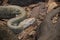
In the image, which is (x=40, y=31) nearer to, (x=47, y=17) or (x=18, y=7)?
(x=47, y=17)

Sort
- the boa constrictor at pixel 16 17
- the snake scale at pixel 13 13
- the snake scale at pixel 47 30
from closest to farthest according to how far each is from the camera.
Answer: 1. the snake scale at pixel 47 30
2. the boa constrictor at pixel 16 17
3. the snake scale at pixel 13 13

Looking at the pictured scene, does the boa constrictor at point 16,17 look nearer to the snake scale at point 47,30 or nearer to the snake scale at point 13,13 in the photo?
the snake scale at point 13,13

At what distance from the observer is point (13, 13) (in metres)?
2.70

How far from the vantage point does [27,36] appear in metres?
2.10

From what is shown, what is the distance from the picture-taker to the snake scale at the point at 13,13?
8.04 feet

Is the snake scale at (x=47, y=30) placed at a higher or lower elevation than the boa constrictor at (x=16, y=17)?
higher

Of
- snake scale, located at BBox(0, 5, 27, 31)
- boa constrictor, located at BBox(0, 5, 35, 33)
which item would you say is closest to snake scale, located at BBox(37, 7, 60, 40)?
boa constrictor, located at BBox(0, 5, 35, 33)

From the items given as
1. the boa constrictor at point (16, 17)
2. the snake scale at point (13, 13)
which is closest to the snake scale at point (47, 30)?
the boa constrictor at point (16, 17)

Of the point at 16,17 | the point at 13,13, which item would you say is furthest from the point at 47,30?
the point at 13,13

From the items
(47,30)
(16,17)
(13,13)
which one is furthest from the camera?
(13,13)

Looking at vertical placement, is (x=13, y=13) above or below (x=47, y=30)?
below

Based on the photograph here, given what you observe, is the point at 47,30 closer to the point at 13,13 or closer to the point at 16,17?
the point at 16,17

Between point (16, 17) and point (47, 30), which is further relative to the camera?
point (16, 17)

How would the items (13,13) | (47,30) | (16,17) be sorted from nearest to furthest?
1. (47,30)
2. (16,17)
3. (13,13)
